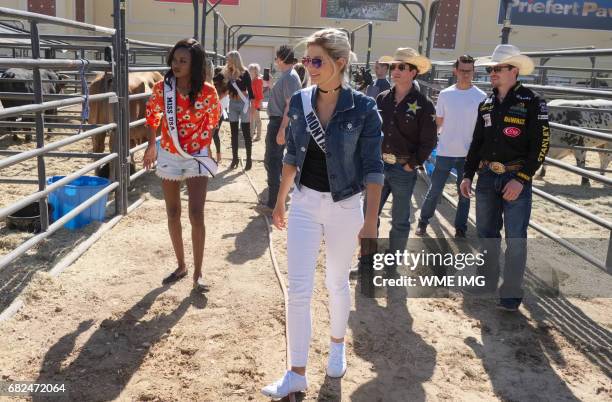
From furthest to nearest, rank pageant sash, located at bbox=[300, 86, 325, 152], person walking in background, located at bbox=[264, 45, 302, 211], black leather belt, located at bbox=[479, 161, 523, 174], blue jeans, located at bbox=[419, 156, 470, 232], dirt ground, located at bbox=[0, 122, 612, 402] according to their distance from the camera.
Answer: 1. person walking in background, located at bbox=[264, 45, 302, 211]
2. blue jeans, located at bbox=[419, 156, 470, 232]
3. black leather belt, located at bbox=[479, 161, 523, 174]
4. dirt ground, located at bbox=[0, 122, 612, 402]
5. pageant sash, located at bbox=[300, 86, 325, 152]

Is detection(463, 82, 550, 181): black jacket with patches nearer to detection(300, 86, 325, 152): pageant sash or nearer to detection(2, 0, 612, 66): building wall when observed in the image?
detection(300, 86, 325, 152): pageant sash

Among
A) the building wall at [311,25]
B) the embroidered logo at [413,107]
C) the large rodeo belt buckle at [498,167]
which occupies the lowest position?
the large rodeo belt buckle at [498,167]

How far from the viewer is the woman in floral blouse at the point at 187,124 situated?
363cm

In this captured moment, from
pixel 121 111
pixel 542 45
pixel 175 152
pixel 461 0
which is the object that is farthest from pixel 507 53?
pixel 542 45

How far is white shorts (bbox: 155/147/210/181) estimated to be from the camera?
3721 mm

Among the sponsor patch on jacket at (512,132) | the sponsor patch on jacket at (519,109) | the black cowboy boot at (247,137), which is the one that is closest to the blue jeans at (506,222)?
the sponsor patch on jacket at (512,132)

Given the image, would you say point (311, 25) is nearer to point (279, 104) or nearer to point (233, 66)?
point (233, 66)

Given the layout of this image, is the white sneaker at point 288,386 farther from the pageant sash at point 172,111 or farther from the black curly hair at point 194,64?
the black curly hair at point 194,64

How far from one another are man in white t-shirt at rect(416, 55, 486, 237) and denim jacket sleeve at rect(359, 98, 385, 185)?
3157mm

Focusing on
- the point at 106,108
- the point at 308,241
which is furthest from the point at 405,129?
the point at 106,108

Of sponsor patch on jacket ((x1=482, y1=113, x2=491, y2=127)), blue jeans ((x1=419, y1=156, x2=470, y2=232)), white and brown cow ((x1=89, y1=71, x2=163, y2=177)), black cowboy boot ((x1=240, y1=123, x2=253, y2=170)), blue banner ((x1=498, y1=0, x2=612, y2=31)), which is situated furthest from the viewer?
blue banner ((x1=498, y1=0, x2=612, y2=31))

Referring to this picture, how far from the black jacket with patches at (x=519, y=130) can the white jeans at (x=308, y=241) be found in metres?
1.54

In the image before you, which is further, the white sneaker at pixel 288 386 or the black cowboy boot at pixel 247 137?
the black cowboy boot at pixel 247 137

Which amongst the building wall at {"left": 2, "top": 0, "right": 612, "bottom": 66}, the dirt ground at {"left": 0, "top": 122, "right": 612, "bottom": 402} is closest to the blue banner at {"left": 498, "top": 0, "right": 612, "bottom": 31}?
the building wall at {"left": 2, "top": 0, "right": 612, "bottom": 66}
